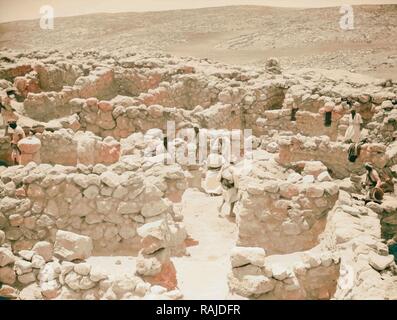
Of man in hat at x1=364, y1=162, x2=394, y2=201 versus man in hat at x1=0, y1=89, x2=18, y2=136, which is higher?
man in hat at x1=0, y1=89, x2=18, y2=136

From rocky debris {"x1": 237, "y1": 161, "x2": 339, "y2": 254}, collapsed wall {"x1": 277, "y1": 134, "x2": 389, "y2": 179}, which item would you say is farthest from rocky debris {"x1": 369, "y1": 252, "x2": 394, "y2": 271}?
collapsed wall {"x1": 277, "y1": 134, "x2": 389, "y2": 179}

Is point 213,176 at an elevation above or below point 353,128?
below

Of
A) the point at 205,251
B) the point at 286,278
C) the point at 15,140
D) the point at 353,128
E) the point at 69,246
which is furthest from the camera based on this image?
the point at 353,128

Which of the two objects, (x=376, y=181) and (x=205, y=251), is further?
(x=376, y=181)

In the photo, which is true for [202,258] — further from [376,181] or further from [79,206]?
[376,181]

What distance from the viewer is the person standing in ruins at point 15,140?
8.88m

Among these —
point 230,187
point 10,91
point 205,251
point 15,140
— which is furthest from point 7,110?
point 205,251

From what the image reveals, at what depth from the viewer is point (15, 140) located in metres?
9.05

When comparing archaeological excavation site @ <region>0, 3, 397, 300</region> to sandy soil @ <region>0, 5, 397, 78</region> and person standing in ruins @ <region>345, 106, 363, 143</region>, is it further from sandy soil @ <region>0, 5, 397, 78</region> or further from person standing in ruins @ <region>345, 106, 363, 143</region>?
sandy soil @ <region>0, 5, 397, 78</region>

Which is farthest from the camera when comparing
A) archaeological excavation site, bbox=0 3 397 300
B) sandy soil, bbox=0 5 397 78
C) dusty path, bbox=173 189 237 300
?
sandy soil, bbox=0 5 397 78

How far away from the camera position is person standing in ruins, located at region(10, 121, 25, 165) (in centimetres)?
888

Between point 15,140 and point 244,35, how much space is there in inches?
932

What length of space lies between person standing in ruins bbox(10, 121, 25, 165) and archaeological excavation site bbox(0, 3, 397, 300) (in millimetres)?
28
